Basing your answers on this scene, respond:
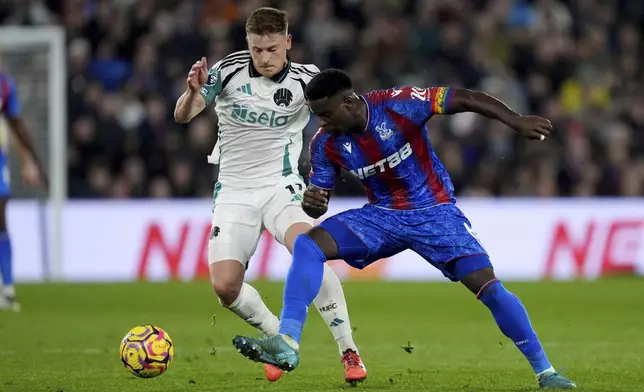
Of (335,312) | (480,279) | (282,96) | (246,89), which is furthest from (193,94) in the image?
(480,279)

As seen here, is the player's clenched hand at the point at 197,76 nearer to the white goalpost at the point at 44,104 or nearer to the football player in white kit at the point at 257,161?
the football player in white kit at the point at 257,161

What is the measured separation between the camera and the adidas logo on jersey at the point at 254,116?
7934mm

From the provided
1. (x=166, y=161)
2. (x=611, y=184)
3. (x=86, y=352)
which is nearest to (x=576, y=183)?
(x=611, y=184)

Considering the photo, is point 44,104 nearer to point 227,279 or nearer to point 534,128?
point 227,279

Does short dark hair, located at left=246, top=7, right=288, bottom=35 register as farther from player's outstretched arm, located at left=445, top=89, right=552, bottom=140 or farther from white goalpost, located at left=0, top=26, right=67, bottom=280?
white goalpost, located at left=0, top=26, right=67, bottom=280

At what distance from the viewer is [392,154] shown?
274 inches

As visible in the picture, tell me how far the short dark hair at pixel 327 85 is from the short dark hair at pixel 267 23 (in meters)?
0.90

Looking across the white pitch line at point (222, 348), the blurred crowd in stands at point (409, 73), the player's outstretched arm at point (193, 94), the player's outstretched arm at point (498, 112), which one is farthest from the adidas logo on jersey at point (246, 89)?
the blurred crowd in stands at point (409, 73)

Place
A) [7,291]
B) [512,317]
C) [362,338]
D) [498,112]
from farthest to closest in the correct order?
[7,291], [362,338], [512,317], [498,112]

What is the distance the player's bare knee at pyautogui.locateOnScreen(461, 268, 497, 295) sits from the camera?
22.3ft

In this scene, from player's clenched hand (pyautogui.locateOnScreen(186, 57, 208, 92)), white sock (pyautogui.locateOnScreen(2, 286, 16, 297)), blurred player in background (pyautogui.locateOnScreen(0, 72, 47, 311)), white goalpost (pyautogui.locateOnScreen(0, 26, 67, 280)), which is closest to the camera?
player's clenched hand (pyautogui.locateOnScreen(186, 57, 208, 92))

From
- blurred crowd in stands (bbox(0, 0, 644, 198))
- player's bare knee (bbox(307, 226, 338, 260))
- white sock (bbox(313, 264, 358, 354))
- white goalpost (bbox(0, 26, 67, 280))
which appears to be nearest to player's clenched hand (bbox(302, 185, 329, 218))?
player's bare knee (bbox(307, 226, 338, 260))

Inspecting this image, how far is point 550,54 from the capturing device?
1967cm

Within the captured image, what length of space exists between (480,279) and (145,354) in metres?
2.00
